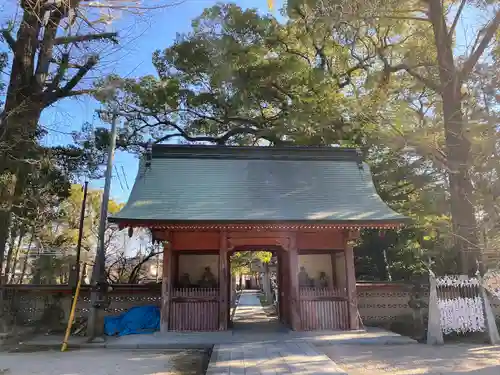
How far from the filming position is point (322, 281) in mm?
12258

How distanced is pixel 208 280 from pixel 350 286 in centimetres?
427

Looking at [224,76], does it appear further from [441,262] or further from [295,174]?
[441,262]

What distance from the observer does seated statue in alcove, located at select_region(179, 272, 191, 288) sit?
11938 millimetres

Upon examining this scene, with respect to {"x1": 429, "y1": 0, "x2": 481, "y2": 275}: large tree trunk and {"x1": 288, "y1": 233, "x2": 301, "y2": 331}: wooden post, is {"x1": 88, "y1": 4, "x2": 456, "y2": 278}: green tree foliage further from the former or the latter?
{"x1": 288, "y1": 233, "x2": 301, "y2": 331}: wooden post

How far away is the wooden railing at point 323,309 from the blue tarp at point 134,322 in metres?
4.26

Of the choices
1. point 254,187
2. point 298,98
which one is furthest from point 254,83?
point 254,187

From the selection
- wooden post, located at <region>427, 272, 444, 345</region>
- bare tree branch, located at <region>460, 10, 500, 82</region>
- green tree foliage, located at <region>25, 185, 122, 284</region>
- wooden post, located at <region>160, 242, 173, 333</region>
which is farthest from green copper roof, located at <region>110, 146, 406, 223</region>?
green tree foliage, located at <region>25, 185, 122, 284</region>

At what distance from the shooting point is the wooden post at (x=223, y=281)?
10.8 meters

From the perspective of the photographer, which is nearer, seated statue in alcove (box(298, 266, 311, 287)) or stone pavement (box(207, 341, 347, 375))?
stone pavement (box(207, 341, 347, 375))

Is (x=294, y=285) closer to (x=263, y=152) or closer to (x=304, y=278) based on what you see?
(x=304, y=278)

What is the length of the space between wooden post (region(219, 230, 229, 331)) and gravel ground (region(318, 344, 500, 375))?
2964mm

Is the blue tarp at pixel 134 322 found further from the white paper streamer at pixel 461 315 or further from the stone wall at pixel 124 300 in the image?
the white paper streamer at pixel 461 315

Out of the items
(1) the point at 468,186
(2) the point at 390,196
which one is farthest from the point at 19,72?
(2) the point at 390,196

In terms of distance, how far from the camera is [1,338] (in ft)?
31.7
